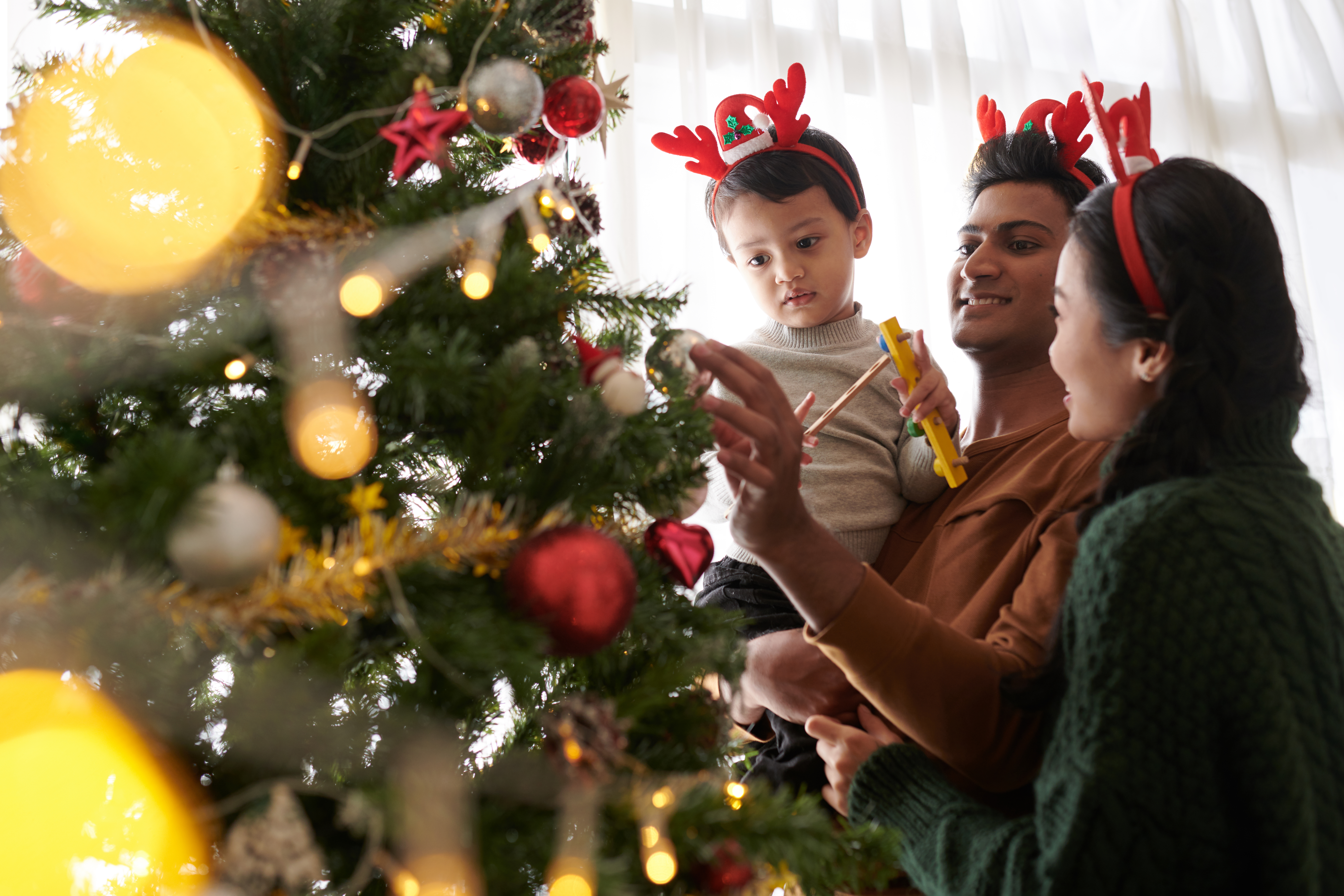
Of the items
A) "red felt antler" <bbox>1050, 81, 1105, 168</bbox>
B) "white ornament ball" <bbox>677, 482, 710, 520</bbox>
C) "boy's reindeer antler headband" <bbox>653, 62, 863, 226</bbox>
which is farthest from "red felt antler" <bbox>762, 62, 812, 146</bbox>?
"white ornament ball" <bbox>677, 482, 710, 520</bbox>

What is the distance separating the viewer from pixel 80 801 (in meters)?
0.55

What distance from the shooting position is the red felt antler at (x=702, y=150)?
1617 mm

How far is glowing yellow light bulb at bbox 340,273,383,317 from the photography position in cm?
66

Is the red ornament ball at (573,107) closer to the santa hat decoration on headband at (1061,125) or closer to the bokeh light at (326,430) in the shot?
the bokeh light at (326,430)

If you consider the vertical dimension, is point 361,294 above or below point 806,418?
above

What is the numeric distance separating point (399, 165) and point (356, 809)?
46 centimetres

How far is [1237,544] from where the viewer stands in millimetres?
827

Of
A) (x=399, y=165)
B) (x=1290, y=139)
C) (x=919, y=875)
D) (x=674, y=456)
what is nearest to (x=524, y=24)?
(x=399, y=165)

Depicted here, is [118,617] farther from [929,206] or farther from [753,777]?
[929,206]

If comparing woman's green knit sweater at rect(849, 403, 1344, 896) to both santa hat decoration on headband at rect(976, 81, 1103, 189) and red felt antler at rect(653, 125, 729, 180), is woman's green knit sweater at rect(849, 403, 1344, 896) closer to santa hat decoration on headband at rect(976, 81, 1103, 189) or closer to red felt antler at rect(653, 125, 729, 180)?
santa hat decoration on headband at rect(976, 81, 1103, 189)

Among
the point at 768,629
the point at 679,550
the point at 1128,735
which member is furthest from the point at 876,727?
the point at 679,550

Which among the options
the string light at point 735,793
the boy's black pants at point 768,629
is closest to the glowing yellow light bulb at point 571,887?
the string light at point 735,793

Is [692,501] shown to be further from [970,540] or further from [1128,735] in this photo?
[970,540]

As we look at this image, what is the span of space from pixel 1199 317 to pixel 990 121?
776mm
